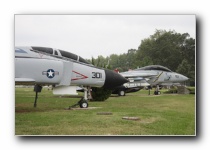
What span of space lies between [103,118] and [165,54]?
156 cm

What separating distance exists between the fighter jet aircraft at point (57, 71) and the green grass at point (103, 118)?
0.22m

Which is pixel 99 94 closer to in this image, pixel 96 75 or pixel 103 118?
pixel 96 75

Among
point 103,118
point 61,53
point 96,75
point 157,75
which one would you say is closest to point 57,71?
point 61,53

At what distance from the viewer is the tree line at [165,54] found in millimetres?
5983

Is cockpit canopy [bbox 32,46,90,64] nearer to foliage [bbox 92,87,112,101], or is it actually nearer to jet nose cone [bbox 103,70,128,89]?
jet nose cone [bbox 103,70,128,89]

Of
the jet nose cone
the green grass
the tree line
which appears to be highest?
the tree line

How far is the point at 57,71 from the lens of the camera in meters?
6.25

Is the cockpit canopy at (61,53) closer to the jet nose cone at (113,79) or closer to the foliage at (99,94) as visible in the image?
the jet nose cone at (113,79)

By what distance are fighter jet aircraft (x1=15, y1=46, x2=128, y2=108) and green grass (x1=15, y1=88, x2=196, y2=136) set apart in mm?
224

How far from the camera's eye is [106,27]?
5.98m

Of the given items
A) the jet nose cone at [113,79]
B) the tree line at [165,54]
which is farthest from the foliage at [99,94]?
the tree line at [165,54]

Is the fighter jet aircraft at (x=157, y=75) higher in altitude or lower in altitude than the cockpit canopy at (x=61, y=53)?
lower

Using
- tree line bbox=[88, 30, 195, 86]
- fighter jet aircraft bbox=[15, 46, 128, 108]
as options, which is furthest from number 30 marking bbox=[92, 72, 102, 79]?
tree line bbox=[88, 30, 195, 86]

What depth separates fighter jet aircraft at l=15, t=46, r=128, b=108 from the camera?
19.5ft
